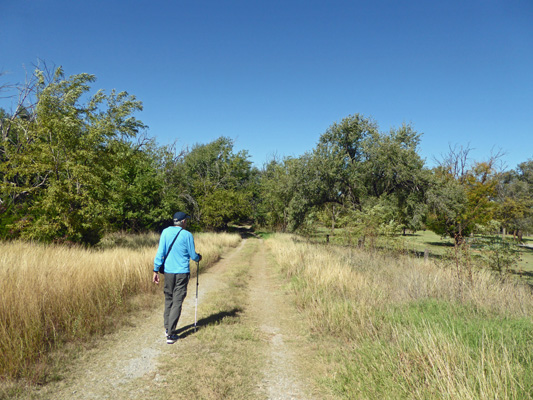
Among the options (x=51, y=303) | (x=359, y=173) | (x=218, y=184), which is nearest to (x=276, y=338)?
(x=51, y=303)

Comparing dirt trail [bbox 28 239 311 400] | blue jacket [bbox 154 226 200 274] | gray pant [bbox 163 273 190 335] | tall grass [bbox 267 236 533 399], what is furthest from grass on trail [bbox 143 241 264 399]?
blue jacket [bbox 154 226 200 274]

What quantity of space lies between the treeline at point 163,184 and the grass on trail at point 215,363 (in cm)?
601

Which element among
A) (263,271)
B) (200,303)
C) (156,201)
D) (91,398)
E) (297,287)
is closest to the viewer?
(91,398)

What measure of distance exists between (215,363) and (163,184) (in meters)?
22.2

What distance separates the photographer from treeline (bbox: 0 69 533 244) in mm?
10680

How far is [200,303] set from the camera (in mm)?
7168

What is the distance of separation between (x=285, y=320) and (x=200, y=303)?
93.1 inches

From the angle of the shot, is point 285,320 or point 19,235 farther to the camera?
point 19,235

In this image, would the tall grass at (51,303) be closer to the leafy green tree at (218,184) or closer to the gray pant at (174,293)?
the gray pant at (174,293)

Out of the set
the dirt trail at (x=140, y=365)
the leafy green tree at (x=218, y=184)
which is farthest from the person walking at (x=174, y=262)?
the leafy green tree at (x=218, y=184)

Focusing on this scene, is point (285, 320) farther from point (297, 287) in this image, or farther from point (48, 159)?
point (48, 159)

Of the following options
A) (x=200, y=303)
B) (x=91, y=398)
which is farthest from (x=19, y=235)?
(x=91, y=398)

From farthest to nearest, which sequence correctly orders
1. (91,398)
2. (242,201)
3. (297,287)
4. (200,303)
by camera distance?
(242,201), (297,287), (200,303), (91,398)

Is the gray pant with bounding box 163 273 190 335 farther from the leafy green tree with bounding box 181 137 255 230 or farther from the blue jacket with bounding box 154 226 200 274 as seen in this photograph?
the leafy green tree with bounding box 181 137 255 230
